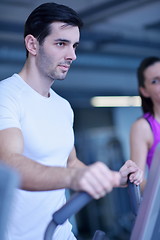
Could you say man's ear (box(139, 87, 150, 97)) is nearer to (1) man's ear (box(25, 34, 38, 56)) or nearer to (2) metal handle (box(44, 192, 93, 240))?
(1) man's ear (box(25, 34, 38, 56))

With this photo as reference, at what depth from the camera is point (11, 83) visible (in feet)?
5.94

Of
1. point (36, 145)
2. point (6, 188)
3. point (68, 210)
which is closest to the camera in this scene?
point (6, 188)

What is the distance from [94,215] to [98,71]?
2817 mm

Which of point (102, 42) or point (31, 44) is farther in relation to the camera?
point (102, 42)

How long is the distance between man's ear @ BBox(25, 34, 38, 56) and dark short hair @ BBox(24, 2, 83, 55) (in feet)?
0.06

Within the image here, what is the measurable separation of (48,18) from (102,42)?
5.13 metres

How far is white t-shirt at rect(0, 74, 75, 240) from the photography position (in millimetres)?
1717

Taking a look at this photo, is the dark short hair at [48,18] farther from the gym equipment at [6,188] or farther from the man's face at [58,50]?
the gym equipment at [6,188]

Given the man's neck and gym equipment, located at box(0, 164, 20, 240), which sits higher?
the man's neck

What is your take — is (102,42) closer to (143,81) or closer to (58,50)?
(143,81)

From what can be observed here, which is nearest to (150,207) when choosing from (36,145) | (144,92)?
(36,145)

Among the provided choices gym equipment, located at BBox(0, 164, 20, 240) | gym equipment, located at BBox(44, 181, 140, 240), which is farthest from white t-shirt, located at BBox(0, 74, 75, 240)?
gym equipment, located at BBox(0, 164, 20, 240)

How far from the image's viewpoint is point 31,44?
Result: 6.15ft

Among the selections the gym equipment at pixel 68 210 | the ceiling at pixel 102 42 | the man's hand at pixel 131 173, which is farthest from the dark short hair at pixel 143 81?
the ceiling at pixel 102 42
